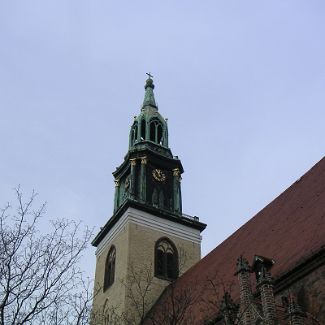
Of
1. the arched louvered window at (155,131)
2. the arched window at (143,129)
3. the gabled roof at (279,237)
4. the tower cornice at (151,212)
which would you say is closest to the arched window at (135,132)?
the arched window at (143,129)

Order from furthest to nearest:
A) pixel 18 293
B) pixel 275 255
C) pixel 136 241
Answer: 1. pixel 136 241
2. pixel 275 255
3. pixel 18 293

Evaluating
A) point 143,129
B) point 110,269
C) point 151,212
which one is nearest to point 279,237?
point 151,212

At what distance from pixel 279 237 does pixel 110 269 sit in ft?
36.5

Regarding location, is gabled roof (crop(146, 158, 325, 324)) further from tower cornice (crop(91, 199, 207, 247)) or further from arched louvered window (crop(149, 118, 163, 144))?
arched louvered window (crop(149, 118, 163, 144))

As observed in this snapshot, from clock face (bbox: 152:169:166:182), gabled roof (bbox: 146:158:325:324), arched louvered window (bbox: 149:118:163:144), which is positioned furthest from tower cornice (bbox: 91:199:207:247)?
arched louvered window (bbox: 149:118:163:144)

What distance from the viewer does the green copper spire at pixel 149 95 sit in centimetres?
3156

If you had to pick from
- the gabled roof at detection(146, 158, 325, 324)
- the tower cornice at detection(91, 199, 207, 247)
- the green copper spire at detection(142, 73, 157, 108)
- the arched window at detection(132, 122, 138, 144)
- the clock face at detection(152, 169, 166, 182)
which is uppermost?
the green copper spire at detection(142, 73, 157, 108)

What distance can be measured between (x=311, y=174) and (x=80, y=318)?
9.49 m

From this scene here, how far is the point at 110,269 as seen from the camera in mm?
25266

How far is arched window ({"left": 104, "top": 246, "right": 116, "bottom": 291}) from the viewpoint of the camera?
24.7 m

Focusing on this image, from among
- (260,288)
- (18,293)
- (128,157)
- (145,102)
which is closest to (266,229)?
(260,288)

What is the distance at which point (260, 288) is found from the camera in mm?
11375

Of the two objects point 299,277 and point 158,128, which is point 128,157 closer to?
point 158,128

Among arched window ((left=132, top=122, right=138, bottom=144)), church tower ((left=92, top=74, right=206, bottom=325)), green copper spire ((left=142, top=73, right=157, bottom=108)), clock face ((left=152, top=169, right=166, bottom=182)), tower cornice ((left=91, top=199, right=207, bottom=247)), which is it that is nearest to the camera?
church tower ((left=92, top=74, right=206, bottom=325))
